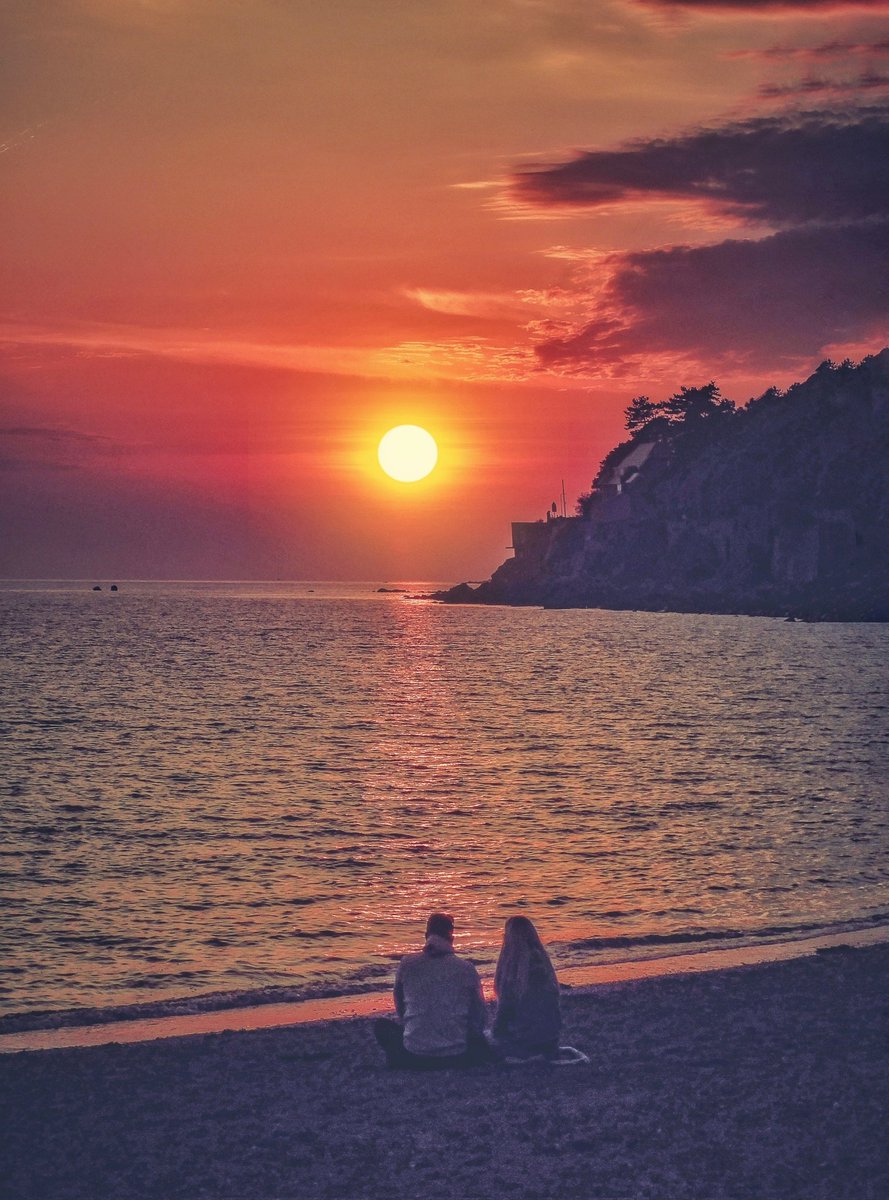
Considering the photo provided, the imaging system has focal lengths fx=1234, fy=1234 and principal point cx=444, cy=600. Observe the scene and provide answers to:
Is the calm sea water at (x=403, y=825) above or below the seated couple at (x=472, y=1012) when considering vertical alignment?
below

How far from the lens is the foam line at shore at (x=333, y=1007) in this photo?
557 inches

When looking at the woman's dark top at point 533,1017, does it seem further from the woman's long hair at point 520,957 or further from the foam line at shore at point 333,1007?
the foam line at shore at point 333,1007

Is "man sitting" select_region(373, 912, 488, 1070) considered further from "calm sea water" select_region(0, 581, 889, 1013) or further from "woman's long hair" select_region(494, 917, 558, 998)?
"calm sea water" select_region(0, 581, 889, 1013)

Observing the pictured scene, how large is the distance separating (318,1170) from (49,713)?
192ft

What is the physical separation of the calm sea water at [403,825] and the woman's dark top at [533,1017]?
4.86 meters

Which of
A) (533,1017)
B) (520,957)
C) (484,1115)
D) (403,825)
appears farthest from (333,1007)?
(403,825)

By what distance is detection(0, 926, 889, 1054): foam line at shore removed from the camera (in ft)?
46.4

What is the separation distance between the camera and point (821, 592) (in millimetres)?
191625

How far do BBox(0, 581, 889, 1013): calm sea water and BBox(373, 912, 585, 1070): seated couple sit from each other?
4.58m

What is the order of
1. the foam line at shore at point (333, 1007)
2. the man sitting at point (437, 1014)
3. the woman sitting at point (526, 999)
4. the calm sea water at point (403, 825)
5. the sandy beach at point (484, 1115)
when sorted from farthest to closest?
1. the calm sea water at point (403, 825)
2. the foam line at shore at point (333, 1007)
3. the woman sitting at point (526, 999)
4. the man sitting at point (437, 1014)
5. the sandy beach at point (484, 1115)

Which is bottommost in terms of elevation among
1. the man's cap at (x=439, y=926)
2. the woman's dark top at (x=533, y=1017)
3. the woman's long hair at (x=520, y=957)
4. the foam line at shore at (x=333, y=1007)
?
the foam line at shore at (x=333, y=1007)

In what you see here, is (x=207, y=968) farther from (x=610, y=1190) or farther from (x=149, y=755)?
(x=149, y=755)

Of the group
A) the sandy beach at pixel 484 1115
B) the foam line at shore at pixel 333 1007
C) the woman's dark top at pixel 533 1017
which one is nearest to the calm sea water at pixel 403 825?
the foam line at shore at pixel 333 1007

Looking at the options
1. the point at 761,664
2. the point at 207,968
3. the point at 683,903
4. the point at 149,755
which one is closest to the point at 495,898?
the point at 683,903
